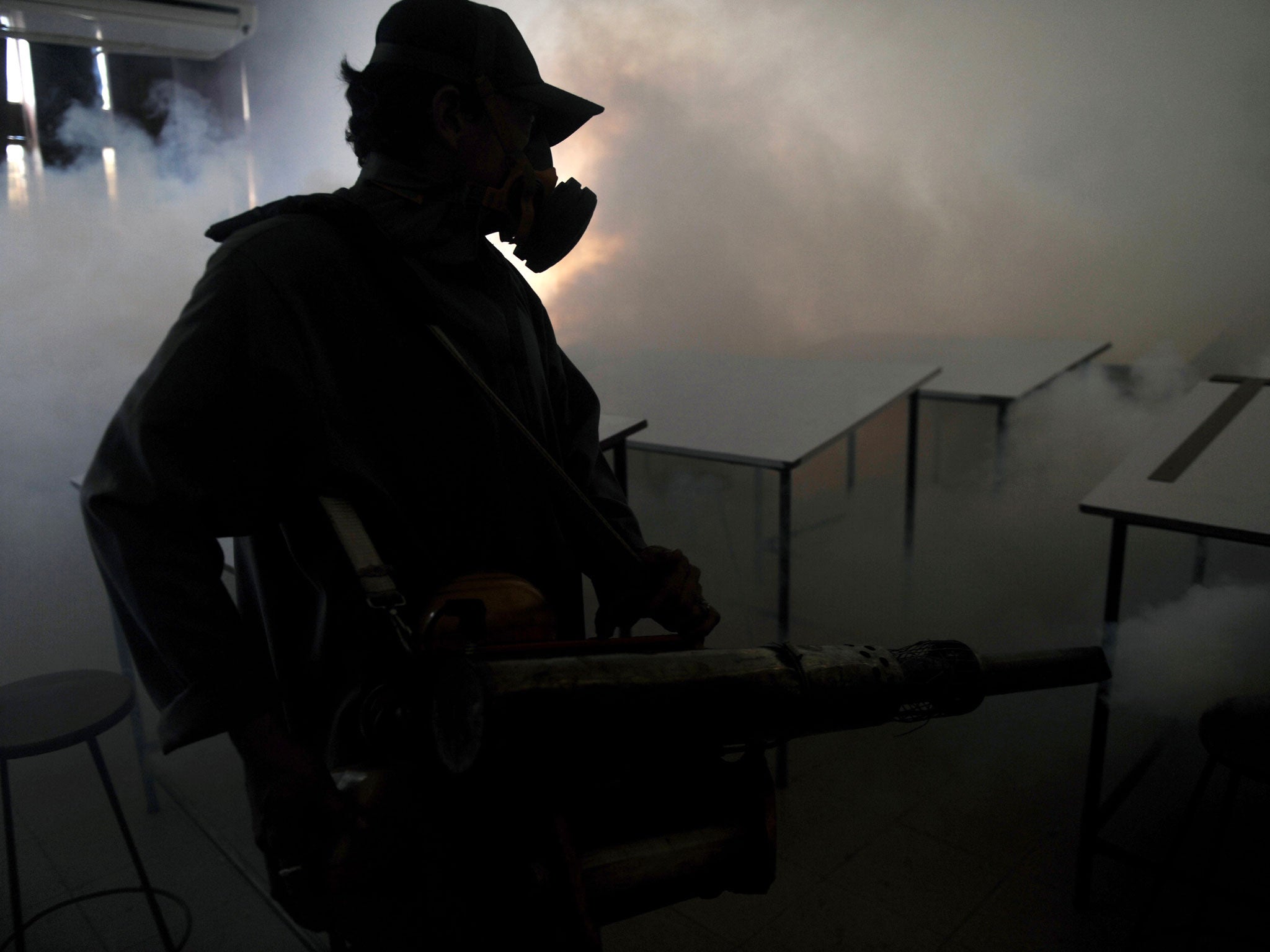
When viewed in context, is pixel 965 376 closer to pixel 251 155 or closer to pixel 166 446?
pixel 166 446

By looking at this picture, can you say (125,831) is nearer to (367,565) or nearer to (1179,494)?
(367,565)

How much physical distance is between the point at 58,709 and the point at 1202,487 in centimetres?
209

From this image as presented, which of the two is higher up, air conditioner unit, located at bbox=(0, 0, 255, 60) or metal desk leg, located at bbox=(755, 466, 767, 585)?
air conditioner unit, located at bbox=(0, 0, 255, 60)

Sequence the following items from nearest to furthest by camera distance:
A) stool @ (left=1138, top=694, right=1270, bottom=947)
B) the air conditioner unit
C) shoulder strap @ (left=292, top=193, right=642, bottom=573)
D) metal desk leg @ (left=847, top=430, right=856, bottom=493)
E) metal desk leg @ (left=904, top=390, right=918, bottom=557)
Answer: shoulder strap @ (left=292, top=193, right=642, bottom=573), stool @ (left=1138, top=694, right=1270, bottom=947), metal desk leg @ (left=904, top=390, right=918, bottom=557), the air conditioner unit, metal desk leg @ (left=847, top=430, right=856, bottom=493)

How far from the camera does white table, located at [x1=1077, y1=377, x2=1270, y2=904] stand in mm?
1511

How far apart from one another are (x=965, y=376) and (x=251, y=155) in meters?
4.26

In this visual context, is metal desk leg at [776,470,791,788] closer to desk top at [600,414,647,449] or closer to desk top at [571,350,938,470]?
desk top at [571,350,938,470]

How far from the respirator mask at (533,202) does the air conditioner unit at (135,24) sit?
3539mm

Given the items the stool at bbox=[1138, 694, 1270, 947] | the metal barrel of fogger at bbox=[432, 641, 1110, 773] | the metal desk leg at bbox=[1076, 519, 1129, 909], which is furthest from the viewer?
the metal desk leg at bbox=[1076, 519, 1129, 909]

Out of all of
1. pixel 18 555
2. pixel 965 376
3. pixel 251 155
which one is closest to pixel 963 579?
pixel 965 376

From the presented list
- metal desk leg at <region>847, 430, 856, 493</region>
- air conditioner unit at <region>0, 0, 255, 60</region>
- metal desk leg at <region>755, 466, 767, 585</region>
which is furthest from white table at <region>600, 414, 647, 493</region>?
air conditioner unit at <region>0, 0, 255, 60</region>


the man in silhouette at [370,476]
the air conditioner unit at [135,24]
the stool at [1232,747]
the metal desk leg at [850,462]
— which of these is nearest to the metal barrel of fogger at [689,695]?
the man in silhouette at [370,476]

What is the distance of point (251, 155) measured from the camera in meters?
5.26

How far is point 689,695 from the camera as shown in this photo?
0.65m
